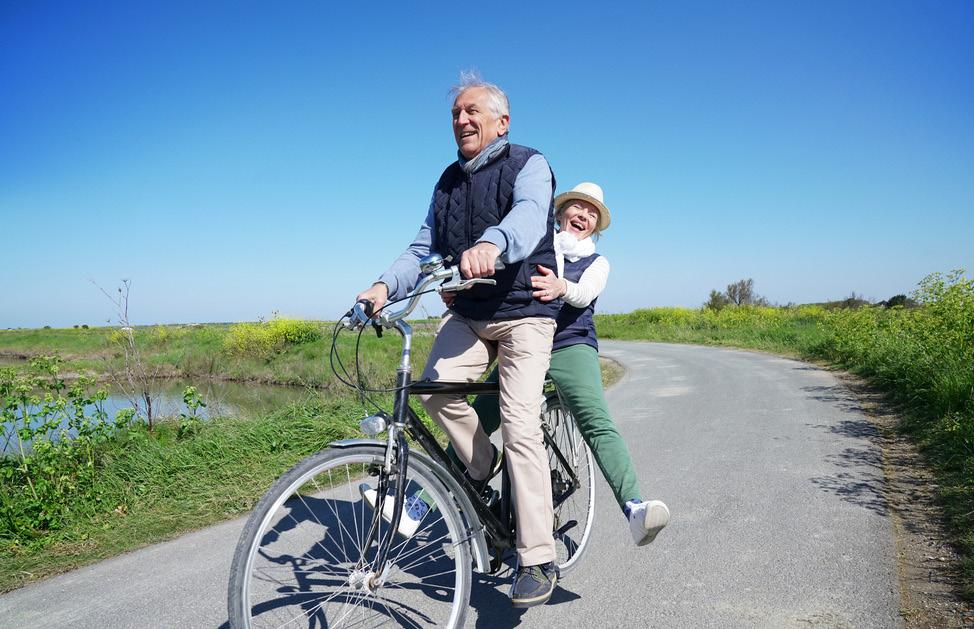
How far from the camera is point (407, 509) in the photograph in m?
2.36

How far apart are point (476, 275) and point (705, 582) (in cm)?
191

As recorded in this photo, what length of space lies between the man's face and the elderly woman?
0.60 meters

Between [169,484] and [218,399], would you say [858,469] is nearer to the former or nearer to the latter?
[169,484]

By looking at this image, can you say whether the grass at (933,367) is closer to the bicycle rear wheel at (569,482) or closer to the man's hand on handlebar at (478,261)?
the bicycle rear wheel at (569,482)

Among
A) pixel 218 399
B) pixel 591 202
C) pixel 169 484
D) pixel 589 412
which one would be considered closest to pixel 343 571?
pixel 589 412

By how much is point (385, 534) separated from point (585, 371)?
1.24 meters

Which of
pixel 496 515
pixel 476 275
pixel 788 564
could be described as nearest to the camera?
pixel 476 275

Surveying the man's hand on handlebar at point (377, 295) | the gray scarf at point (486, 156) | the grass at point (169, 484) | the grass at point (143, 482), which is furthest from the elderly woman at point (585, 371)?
the grass at point (169, 484)

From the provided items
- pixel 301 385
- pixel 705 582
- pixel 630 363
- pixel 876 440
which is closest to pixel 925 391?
pixel 876 440

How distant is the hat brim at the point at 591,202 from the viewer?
11.0 feet

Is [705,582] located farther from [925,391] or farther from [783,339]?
[783,339]

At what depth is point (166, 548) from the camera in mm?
3650

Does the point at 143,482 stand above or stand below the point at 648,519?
below

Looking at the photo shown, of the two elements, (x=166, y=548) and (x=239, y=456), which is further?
(x=239, y=456)
